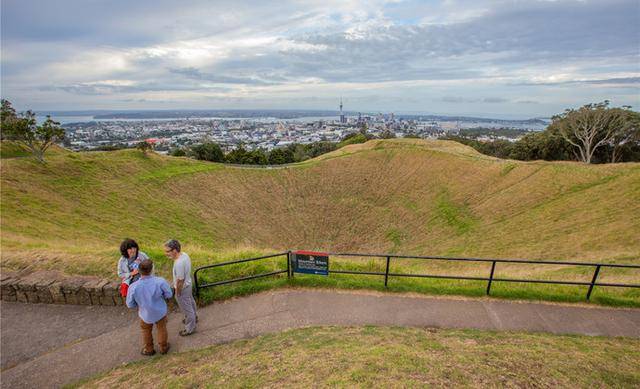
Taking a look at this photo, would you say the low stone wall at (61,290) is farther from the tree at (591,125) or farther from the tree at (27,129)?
the tree at (591,125)

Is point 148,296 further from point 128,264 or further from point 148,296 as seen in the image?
point 128,264

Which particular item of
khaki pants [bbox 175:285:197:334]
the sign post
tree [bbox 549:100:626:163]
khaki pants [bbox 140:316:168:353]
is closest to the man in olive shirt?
khaki pants [bbox 175:285:197:334]

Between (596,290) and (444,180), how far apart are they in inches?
920

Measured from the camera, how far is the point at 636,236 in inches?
548

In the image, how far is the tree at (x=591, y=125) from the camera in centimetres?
3591

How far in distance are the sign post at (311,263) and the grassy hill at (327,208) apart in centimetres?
311

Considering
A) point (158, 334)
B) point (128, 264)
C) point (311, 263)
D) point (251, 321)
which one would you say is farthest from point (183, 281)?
point (311, 263)

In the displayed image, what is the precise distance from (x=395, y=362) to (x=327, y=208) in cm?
2541

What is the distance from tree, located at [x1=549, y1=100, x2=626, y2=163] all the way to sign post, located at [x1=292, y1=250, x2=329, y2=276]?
4350 centimetres

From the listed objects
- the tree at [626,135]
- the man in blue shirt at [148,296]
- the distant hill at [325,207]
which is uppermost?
the tree at [626,135]

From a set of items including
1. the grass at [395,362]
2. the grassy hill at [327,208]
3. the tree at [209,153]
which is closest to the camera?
the grass at [395,362]

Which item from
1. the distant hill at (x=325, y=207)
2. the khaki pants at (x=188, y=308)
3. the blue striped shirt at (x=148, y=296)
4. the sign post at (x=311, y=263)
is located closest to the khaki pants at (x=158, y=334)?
the blue striped shirt at (x=148, y=296)

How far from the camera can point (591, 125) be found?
37.1 m

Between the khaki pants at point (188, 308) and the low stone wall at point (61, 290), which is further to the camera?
the low stone wall at point (61, 290)
